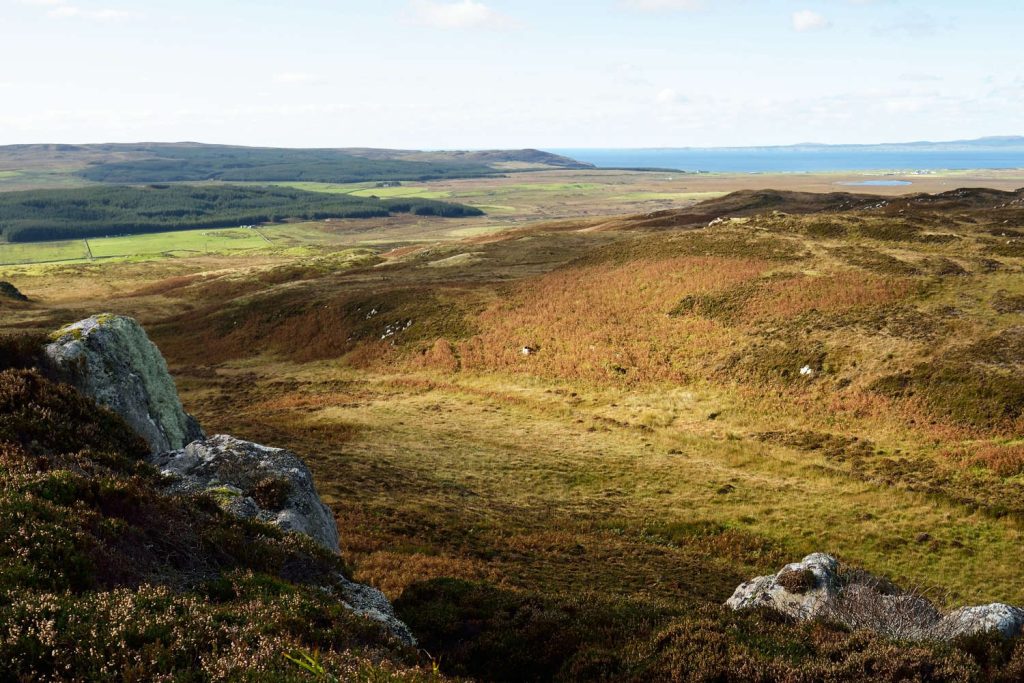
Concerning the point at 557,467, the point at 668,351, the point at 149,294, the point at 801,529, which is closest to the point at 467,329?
the point at 668,351

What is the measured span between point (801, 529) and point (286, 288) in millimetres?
70702

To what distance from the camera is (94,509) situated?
38.3 feet

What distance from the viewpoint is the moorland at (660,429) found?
45.8ft

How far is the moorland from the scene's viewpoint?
549 inches

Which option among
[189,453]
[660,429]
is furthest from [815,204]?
[189,453]

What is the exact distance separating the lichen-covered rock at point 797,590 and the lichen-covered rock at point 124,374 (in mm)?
19853

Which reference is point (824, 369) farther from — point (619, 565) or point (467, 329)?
point (467, 329)

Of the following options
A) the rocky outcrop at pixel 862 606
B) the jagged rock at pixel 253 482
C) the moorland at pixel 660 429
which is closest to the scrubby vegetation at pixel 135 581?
the moorland at pixel 660 429

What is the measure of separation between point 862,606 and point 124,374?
26378 mm

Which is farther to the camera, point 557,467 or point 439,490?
point 557,467

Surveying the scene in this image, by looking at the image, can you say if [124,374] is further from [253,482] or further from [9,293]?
[9,293]

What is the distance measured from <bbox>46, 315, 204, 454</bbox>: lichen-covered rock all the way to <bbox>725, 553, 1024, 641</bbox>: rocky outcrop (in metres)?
20.4

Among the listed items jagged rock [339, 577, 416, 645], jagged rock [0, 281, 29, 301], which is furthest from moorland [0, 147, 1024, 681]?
jagged rock [0, 281, 29, 301]

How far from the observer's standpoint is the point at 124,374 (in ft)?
81.2
